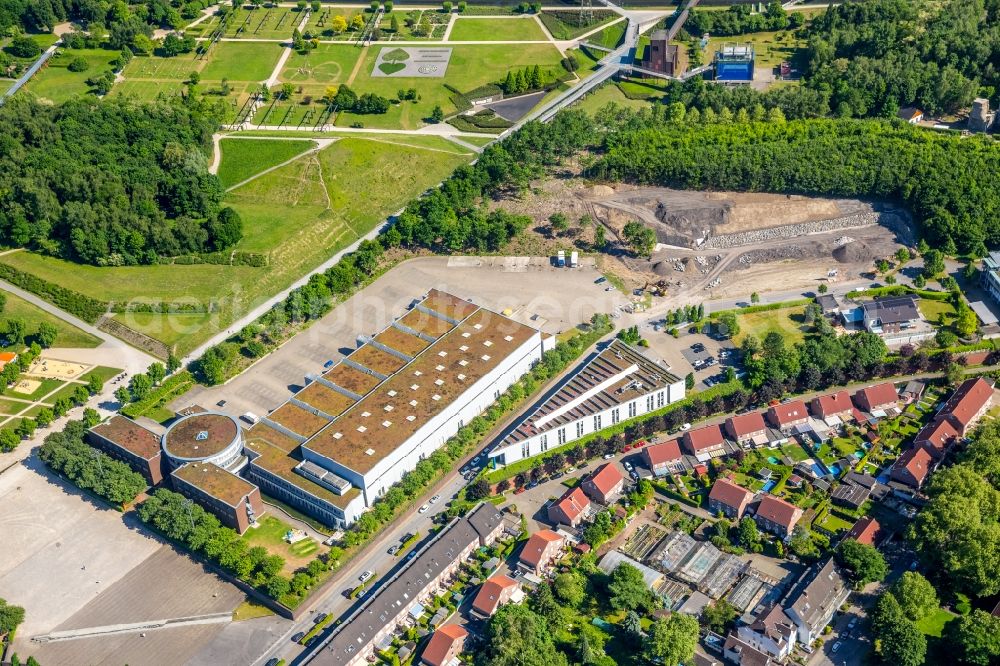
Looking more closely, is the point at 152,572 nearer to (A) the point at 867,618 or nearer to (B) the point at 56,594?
(B) the point at 56,594

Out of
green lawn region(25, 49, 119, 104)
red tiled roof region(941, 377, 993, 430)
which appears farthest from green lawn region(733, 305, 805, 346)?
green lawn region(25, 49, 119, 104)

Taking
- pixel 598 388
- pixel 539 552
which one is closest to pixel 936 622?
pixel 539 552

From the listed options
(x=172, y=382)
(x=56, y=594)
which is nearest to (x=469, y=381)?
(x=172, y=382)

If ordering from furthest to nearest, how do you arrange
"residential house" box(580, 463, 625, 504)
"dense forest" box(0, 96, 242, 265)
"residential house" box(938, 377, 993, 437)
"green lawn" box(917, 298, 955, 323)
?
"dense forest" box(0, 96, 242, 265) → "green lawn" box(917, 298, 955, 323) → "residential house" box(938, 377, 993, 437) → "residential house" box(580, 463, 625, 504)

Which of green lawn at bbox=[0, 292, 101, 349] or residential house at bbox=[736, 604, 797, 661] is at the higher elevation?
green lawn at bbox=[0, 292, 101, 349]

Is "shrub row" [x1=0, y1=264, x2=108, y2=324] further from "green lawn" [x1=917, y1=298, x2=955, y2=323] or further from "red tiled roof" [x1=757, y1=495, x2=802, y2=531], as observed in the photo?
"green lawn" [x1=917, y1=298, x2=955, y2=323]

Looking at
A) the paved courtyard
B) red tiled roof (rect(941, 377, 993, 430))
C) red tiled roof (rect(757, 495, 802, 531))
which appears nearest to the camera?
the paved courtyard
